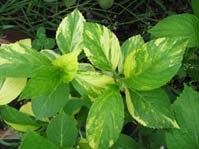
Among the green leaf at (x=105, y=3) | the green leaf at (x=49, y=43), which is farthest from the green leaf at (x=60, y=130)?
the green leaf at (x=105, y=3)

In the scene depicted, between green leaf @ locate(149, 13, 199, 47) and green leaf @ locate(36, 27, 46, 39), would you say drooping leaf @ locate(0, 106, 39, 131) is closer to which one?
green leaf @ locate(149, 13, 199, 47)

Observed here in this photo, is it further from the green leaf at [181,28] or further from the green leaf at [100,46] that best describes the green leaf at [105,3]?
the green leaf at [100,46]

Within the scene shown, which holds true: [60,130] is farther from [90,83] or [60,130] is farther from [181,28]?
[181,28]

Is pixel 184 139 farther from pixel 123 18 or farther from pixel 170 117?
pixel 123 18

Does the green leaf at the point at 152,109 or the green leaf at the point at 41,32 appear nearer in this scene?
the green leaf at the point at 152,109

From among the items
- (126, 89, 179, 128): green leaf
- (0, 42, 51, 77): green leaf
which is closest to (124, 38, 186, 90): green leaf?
(126, 89, 179, 128): green leaf

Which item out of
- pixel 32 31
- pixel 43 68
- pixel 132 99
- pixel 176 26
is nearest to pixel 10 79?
pixel 43 68

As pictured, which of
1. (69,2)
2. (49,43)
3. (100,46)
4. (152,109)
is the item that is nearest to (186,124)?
(152,109)
